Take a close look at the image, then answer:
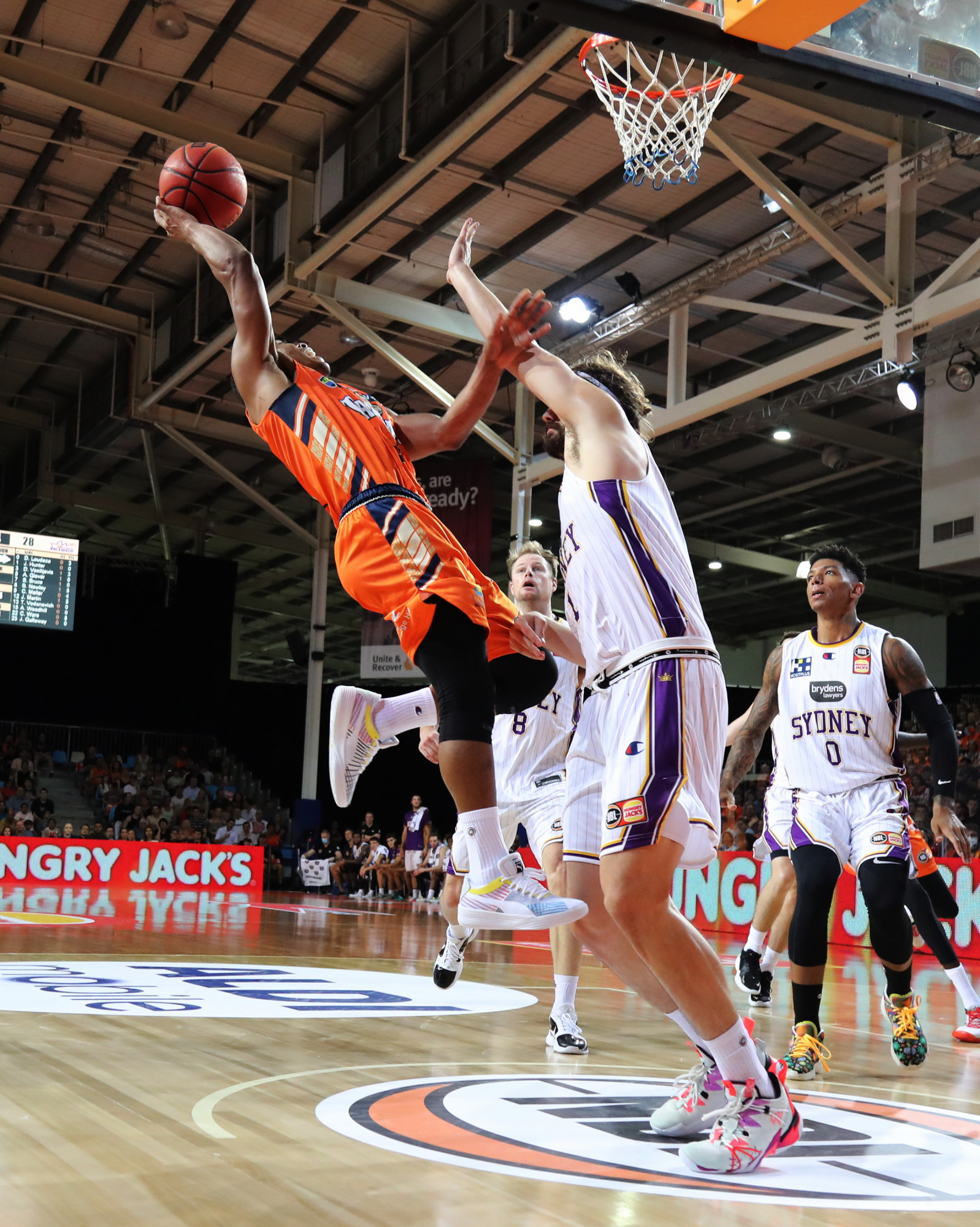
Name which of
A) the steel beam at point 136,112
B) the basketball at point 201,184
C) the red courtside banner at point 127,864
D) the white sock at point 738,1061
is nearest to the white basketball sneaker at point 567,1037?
the white sock at point 738,1061

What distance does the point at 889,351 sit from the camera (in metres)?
12.5

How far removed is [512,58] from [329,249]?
442 cm

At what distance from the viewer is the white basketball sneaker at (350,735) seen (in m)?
4.59

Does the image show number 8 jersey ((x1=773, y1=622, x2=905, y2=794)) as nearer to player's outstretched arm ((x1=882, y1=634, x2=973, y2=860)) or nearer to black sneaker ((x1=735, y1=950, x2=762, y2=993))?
player's outstretched arm ((x1=882, y1=634, x2=973, y2=860))

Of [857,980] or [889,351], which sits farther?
[889,351]

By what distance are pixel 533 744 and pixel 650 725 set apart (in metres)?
3.12

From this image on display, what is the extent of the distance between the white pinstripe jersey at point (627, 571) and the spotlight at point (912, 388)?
38.2ft

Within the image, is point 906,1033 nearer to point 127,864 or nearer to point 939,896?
point 939,896

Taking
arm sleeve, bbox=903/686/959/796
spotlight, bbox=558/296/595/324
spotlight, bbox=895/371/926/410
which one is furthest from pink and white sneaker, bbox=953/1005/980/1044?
spotlight, bbox=558/296/595/324

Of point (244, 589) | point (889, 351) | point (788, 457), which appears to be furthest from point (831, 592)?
point (244, 589)

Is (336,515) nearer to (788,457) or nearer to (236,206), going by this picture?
(236,206)

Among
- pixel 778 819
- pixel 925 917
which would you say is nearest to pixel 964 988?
pixel 925 917

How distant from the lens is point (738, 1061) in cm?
312

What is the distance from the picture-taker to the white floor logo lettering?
554 centimetres
